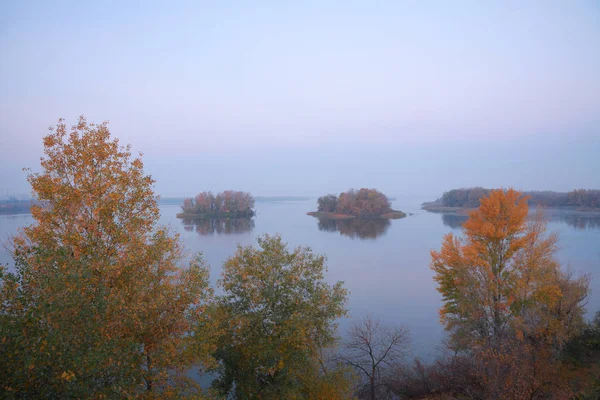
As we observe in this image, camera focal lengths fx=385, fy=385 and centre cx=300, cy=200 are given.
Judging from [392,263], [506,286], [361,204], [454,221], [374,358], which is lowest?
[374,358]

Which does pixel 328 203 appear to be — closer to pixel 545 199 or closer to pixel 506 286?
pixel 545 199

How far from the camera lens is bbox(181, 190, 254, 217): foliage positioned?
237 feet

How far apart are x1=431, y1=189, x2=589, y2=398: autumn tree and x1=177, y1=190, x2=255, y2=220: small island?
59000mm

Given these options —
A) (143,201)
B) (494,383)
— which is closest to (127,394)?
(143,201)

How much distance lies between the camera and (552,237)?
15211 millimetres

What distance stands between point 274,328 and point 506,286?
10246mm

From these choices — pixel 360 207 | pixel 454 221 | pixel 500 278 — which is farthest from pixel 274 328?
pixel 360 207

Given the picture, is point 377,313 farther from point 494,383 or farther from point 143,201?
point 143,201

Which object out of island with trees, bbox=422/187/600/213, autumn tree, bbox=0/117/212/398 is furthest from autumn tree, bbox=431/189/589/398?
island with trees, bbox=422/187/600/213

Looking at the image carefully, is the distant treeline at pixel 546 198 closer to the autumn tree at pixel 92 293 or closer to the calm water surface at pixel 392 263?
the calm water surface at pixel 392 263

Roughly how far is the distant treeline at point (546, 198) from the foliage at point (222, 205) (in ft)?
138

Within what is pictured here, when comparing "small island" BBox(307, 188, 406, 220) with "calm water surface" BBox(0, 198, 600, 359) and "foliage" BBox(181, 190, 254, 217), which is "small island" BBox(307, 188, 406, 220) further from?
"calm water surface" BBox(0, 198, 600, 359)

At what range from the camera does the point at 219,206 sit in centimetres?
7350

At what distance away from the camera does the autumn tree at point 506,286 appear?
14.0 metres
